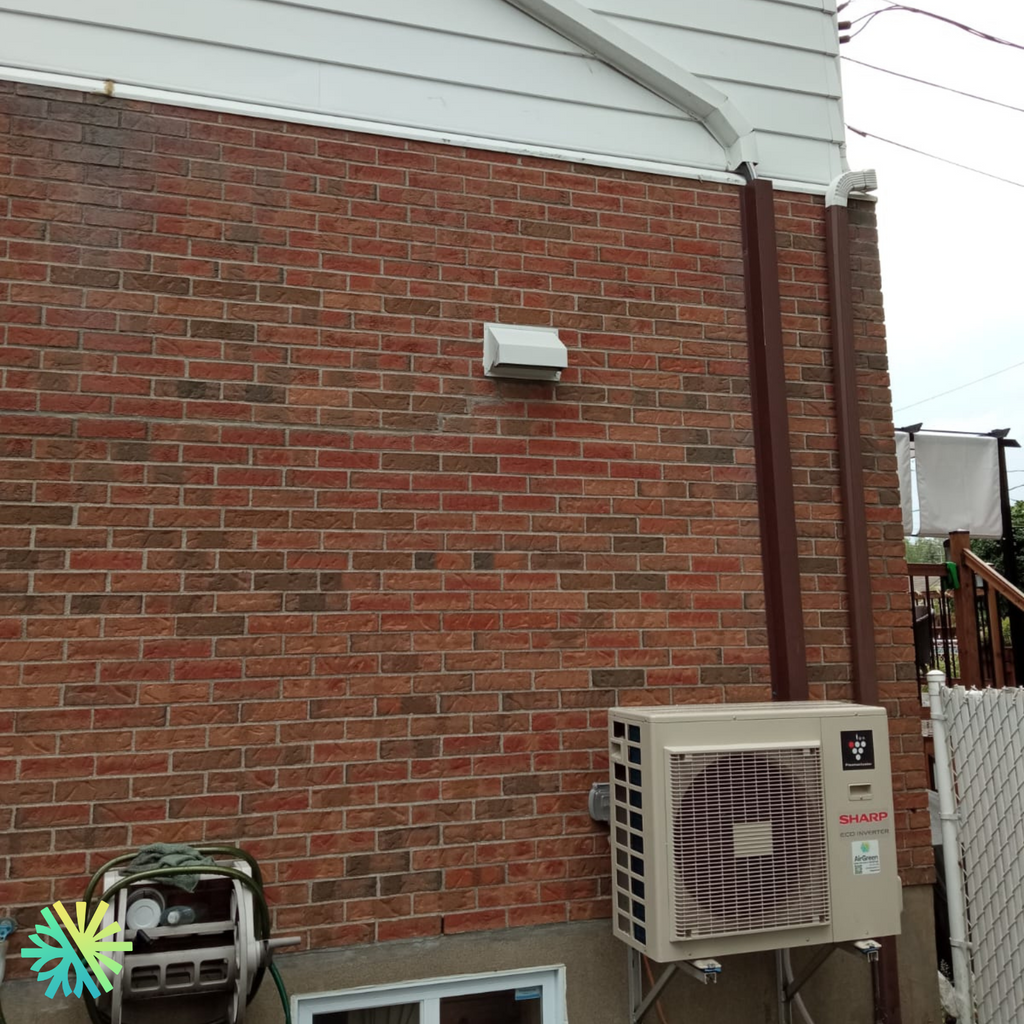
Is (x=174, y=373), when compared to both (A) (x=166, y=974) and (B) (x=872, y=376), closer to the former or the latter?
(A) (x=166, y=974)

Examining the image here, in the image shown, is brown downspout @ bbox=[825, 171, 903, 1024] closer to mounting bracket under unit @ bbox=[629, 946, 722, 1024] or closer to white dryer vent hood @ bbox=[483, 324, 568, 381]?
mounting bracket under unit @ bbox=[629, 946, 722, 1024]

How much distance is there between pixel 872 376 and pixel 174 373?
2.80 metres

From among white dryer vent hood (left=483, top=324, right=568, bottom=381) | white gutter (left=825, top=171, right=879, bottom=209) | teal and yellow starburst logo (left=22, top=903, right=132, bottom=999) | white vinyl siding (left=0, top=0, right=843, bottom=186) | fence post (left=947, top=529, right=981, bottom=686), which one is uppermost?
white vinyl siding (left=0, top=0, right=843, bottom=186)

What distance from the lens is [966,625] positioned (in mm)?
6141

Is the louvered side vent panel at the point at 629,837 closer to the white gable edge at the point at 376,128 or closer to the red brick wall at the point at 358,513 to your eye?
the red brick wall at the point at 358,513

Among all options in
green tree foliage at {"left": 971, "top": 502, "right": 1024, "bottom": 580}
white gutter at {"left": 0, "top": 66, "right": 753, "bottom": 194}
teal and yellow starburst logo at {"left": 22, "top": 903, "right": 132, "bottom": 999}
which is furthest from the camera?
green tree foliage at {"left": 971, "top": 502, "right": 1024, "bottom": 580}

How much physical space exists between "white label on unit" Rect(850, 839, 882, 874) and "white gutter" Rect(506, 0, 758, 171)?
268cm

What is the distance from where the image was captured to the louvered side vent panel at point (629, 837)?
9.13 feet

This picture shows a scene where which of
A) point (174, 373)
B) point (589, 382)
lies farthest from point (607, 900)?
point (174, 373)

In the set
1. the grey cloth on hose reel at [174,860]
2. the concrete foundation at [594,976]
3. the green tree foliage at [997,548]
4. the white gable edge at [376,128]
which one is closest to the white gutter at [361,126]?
the white gable edge at [376,128]

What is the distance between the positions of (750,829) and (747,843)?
4 cm

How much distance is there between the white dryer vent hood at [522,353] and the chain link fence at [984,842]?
215cm

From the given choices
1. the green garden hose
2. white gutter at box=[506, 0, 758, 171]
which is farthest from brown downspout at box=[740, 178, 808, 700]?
the green garden hose

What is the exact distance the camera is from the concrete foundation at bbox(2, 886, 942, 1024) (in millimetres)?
2795
